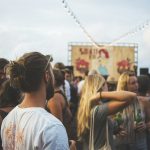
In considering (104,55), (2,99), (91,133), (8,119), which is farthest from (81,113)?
(104,55)

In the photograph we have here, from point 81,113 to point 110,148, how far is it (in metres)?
0.45

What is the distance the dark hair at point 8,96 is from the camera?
4594 millimetres

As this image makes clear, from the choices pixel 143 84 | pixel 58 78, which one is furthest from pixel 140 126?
pixel 58 78

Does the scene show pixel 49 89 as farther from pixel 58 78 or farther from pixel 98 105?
pixel 58 78

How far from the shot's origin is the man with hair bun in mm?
2824

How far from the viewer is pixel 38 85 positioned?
304 cm

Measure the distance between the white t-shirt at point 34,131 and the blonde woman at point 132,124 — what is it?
9.60ft

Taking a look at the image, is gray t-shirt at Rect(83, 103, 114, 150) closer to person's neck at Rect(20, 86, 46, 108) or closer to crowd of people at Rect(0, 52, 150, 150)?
crowd of people at Rect(0, 52, 150, 150)

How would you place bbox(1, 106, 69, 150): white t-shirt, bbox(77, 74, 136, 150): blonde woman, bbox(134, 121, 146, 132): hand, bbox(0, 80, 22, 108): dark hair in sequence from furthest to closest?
1. bbox(134, 121, 146, 132): hand
2. bbox(77, 74, 136, 150): blonde woman
3. bbox(0, 80, 22, 108): dark hair
4. bbox(1, 106, 69, 150): white t-shirt

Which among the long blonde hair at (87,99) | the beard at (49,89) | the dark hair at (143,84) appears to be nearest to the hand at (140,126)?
the dark hair at (143,84)

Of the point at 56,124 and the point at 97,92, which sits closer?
the point at 56,124

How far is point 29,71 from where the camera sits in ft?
9.98

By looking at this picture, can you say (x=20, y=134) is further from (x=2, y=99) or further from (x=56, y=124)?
(x=2, y=99)

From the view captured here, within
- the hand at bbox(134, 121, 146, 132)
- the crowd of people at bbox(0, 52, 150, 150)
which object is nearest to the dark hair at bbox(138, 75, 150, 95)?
the crowd of people at bbox(0, 52, 150, 150)
